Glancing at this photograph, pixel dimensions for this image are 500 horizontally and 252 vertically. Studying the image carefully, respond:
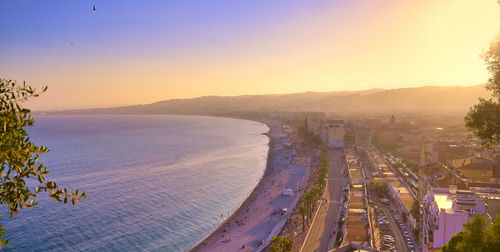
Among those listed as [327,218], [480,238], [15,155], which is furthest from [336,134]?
[15,155]

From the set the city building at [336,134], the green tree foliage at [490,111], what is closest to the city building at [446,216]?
the green tree foliage at [490,111]

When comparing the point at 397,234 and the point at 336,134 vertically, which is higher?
the point at 336,134

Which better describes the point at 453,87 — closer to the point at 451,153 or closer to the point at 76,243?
Answer: the point at 451,153

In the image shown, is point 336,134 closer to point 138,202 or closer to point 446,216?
point 138,202

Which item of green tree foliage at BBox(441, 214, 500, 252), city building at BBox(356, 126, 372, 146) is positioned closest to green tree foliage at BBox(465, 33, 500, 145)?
green tree foliage at BBox(441, 214, 500, 252)

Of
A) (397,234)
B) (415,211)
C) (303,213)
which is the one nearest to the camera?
(397,234)

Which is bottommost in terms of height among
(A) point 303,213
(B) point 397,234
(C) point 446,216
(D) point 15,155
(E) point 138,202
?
(E) point 138,202

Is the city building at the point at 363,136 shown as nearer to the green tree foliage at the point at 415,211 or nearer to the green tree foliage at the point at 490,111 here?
the green tree foliage at the point at 415,211

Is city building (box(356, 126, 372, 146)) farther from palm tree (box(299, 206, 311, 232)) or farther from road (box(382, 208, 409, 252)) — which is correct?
palm tree (box(299, 206, 311, 232))
